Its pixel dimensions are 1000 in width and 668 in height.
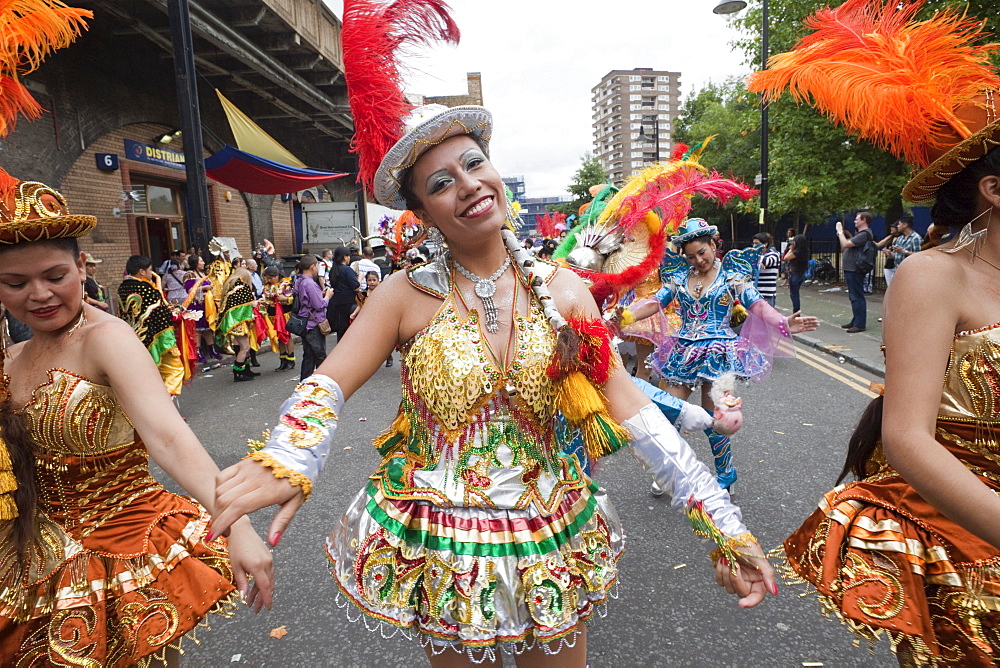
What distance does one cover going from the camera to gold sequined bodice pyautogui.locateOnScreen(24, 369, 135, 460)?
1.86 m

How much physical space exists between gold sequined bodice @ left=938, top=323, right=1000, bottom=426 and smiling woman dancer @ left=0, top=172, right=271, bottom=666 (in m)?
2.08

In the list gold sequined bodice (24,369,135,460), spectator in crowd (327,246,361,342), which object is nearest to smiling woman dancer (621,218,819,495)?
gold sequined bodice (24,369,135,460)

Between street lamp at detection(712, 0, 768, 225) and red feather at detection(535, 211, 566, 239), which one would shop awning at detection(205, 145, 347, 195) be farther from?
street lamp at detection(712, 0, 768, 225)

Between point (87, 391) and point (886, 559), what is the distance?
7.71 feet

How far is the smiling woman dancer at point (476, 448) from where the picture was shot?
160 centimetres

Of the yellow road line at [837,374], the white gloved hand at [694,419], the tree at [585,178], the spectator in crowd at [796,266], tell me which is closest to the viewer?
the white gloved hand at [694,419]

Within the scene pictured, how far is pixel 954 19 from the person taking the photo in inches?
67.7

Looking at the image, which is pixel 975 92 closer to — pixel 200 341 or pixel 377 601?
pixel 377 601

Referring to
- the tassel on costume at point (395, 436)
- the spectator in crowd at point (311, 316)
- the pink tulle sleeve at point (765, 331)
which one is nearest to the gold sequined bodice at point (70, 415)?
the tassel on costume at point (395, 436)

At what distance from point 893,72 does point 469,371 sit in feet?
4.79

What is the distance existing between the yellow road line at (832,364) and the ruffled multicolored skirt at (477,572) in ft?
23.4

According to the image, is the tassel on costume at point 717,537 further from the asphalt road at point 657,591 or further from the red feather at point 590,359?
the asphalt road at point 657,591

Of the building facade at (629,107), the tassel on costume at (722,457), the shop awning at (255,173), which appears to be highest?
the building facade at (629,107)

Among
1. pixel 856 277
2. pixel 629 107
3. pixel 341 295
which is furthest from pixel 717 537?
pixel 629 107
